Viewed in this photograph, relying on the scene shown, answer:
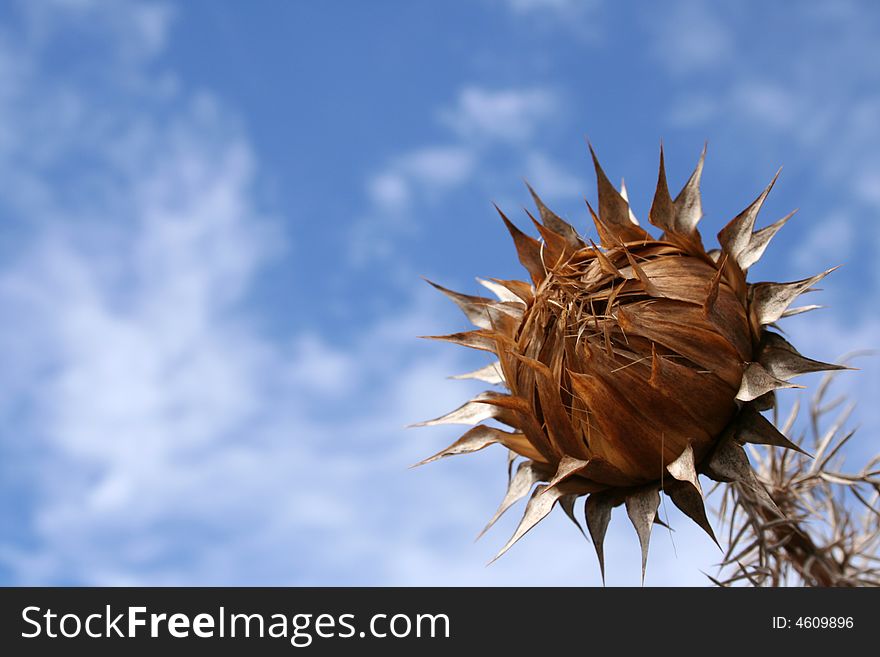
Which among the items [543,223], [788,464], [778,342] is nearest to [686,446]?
[778,342]

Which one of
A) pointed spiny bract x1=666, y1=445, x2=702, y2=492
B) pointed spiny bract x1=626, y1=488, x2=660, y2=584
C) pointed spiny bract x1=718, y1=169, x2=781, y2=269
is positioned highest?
pointed spiny bract x1=718, y1=169, x2=781, y2=269

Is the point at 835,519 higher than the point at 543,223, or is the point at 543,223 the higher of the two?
the point at 543,223

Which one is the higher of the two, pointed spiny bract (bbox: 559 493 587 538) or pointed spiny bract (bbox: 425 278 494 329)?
pointed spiny bract (bbox: 425 278 494 329)

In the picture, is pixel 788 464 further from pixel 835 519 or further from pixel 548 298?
pixel 548 298

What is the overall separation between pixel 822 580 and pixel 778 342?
2.48 m

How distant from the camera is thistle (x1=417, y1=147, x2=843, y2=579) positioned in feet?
12.9

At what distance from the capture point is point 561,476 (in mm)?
3926

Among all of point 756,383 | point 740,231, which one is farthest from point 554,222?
point 756,383

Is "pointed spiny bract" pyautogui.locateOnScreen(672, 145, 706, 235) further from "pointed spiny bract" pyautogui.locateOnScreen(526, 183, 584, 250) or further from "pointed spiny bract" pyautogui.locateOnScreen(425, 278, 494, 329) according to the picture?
"pointed spiny bract" pyautogui.locateOnScreen(425, 278, 494, 329)

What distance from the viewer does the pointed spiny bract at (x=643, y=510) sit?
3982 mm

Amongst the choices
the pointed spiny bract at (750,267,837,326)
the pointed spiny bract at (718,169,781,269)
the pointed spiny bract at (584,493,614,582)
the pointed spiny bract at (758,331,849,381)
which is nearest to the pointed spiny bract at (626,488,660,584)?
the pointed spiny bract at (584,493,614,582)

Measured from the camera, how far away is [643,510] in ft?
13.4

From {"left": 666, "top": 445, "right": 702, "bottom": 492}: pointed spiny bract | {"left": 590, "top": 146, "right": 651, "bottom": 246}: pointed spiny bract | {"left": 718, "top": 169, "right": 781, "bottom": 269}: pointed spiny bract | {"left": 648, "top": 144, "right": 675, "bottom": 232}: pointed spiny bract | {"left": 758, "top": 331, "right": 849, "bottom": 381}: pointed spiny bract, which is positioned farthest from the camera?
{"left": 590, "top": 146, "right": 651, "bottom": 246}: pointed spiny bract

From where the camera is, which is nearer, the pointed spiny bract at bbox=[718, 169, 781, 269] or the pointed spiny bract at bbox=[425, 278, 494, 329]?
the pointed spiny bract at bbox=[718, 169, 781, 269]
